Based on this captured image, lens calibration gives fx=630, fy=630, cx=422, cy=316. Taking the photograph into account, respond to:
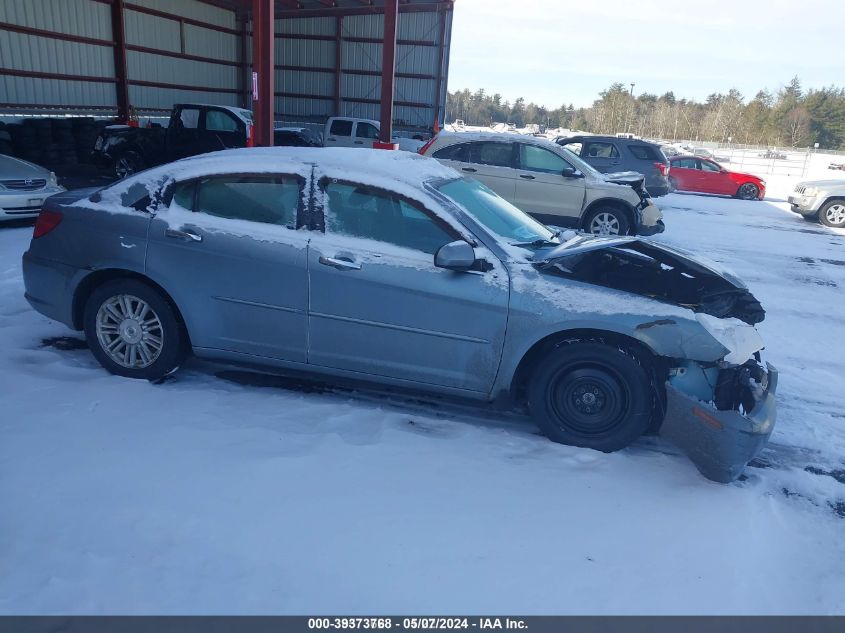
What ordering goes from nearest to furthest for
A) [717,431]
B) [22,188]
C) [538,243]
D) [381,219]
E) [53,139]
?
[717,431] < [381,219] < [538,243] < [22,188] < [53,139]

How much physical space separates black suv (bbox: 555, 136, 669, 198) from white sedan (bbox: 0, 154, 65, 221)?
1098cm

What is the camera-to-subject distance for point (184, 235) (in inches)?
160

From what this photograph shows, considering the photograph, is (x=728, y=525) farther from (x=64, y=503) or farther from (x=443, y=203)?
(x=64, y=503)

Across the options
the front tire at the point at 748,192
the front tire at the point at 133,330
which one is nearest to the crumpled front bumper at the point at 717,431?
the front tire at the point at 133,330

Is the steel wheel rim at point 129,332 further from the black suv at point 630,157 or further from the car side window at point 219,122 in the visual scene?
the black suv at point 630,157

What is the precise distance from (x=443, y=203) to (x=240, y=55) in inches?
960

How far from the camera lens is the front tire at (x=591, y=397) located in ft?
11.8

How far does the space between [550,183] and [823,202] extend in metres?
8.35

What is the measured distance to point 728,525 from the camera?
121 inches

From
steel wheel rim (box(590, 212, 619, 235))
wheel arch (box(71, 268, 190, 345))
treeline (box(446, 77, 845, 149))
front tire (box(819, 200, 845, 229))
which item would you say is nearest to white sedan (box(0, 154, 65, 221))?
wheel arch (box(71, 268, 190, 345))

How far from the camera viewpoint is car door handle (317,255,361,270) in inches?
150

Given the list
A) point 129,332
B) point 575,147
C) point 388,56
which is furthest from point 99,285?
point 575,147
